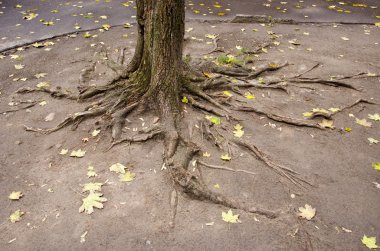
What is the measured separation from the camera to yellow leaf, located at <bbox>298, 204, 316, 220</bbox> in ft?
10.8

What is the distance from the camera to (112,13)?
31.1 feet

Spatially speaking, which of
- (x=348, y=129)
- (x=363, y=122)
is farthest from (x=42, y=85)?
(x=363, y=122)

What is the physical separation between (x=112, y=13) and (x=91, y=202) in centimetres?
733

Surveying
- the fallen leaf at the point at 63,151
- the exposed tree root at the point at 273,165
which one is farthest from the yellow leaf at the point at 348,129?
the fallen leaf at the point at 63,151

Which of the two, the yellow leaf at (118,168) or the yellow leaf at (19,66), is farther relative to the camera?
the yellow leaf at (19,66)

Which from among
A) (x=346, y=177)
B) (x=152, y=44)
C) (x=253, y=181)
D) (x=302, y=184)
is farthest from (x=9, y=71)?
(x=346, y=177)

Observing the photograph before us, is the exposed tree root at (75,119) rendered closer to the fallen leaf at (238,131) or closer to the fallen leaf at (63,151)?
the fallen leaf at (63,151)

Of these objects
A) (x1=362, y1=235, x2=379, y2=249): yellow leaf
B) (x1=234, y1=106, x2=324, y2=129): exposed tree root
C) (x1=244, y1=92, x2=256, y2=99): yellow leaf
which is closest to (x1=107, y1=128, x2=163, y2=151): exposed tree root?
(x1=234, y1=106, x2=324, y2=129): exposed tree root

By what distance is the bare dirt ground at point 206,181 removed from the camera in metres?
3.14

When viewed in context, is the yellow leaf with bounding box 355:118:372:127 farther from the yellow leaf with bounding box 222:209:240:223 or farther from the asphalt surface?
the asphalt surface

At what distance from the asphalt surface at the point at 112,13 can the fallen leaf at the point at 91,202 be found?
561 cm

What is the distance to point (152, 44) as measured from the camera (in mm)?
4355

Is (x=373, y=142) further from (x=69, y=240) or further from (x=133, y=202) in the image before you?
(x=69, y=240)

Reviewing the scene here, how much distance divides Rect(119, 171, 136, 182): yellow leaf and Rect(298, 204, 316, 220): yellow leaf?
190cm
